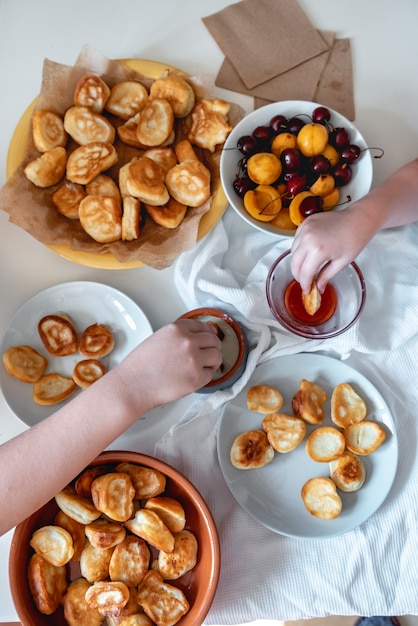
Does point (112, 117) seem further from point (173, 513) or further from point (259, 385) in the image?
point (173, 513)

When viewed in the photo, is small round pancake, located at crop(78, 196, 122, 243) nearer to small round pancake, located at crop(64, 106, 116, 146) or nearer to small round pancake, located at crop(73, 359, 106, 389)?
small round pancake, located at crop(64, 106, 116, 146)

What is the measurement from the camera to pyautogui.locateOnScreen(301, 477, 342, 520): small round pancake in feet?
3.44

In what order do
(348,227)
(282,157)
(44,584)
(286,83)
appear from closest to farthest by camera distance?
(44,584)
(348,227)
(282,157)
(286,83)

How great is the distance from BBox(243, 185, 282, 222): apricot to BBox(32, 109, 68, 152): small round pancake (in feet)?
1.36

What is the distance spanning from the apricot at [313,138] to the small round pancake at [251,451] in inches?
22.6

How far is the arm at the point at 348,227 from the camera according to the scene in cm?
101

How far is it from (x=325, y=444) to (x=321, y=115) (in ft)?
2.16

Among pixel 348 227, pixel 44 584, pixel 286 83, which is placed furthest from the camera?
pixel 286 83

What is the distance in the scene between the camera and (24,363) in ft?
3.55

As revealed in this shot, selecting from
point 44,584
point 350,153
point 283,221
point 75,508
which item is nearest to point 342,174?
point 350,153

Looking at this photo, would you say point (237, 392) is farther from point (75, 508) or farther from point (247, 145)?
point (247, 145)

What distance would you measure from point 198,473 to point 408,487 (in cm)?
41

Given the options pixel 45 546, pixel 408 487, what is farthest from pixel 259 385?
pixel 45 546

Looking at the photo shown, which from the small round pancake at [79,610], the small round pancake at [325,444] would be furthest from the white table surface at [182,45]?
the small round pancake at [79,610]
